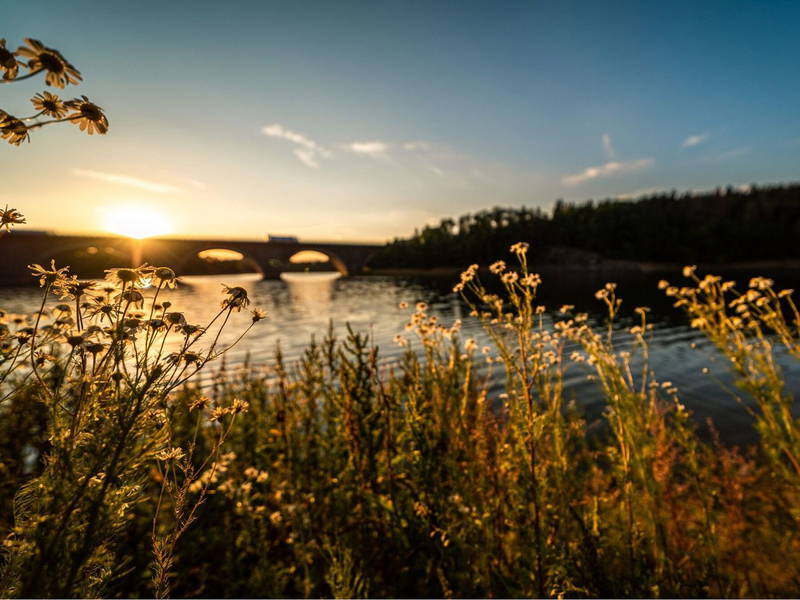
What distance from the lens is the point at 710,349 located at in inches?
698

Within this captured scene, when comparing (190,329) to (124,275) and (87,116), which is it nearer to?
(124,275)

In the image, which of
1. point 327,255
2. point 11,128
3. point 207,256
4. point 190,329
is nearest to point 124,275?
point 190,329

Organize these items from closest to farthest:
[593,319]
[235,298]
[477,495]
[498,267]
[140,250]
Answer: [235,298], [498,267], [477,495], [140,250], [593,319]

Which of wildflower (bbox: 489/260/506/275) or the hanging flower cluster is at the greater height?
the hanging flower cluster

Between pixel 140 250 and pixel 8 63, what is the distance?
12.0 meters

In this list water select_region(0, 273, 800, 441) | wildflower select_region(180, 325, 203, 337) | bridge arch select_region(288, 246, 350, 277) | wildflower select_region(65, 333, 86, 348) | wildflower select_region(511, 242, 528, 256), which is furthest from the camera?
bridge arch select_region(288, 246, 350, 277)

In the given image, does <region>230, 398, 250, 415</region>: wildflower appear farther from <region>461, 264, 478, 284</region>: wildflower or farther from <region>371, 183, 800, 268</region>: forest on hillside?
<region>371, 183, 800, 268</region>: forest on hillside

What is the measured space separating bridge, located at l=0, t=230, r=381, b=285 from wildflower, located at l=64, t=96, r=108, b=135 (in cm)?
49

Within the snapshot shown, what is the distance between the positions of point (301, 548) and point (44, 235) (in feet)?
179

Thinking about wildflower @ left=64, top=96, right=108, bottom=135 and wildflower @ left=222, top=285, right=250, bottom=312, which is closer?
wildflower @ left=64, top=96, right=108, bottom=135

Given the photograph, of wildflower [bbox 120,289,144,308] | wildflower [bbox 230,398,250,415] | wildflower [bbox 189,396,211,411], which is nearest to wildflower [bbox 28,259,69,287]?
wildflower [bbox 120,289,144,308]

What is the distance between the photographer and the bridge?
14.6 m

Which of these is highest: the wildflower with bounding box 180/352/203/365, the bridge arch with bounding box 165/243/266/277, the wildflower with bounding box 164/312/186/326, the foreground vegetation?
the bridge arch with bounding box 165/243/266/277

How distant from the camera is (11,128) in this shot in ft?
3.12
